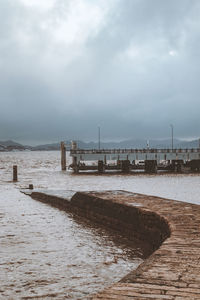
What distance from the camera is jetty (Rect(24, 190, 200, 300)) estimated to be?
3.81 meters

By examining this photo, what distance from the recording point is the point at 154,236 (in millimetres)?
9188

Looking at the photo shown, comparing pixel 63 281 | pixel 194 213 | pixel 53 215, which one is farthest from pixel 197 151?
pixel 63 281

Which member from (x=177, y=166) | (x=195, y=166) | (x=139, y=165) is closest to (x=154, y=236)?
(x=177, y=166)

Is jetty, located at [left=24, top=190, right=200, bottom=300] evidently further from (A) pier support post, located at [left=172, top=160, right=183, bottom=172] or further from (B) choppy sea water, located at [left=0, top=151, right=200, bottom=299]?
(A) pier support post, located at [left=172, top=160, right=183, bottom=172]

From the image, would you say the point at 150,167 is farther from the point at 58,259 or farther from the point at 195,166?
the point at 58,259

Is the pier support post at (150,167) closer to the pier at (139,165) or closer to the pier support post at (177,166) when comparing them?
the pier at (139,165)

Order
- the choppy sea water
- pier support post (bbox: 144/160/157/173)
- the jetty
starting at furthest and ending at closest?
1. pier support post (bbox: 144/160/157/173)
2. the choppy sea water
3. the jetty

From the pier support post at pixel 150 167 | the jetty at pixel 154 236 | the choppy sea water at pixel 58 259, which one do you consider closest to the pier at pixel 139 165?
the pier support post at pixel 150 167

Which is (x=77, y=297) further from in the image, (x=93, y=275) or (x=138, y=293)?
(x=138, y=293)

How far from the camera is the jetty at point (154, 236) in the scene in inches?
150

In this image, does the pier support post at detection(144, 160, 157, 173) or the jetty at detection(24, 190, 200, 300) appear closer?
the jetty at detection(24, 190, 200, 300)

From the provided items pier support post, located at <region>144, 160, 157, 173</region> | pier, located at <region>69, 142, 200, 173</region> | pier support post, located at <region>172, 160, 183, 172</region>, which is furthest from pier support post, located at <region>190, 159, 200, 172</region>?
pier support post, located at <region>144, 160, 157, 173</region>

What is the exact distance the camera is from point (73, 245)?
913cm

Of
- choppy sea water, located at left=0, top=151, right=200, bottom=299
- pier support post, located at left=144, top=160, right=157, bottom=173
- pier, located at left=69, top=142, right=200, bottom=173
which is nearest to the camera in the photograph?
choppy sea water, located at left=0, top=151, right=200, bottom=299
